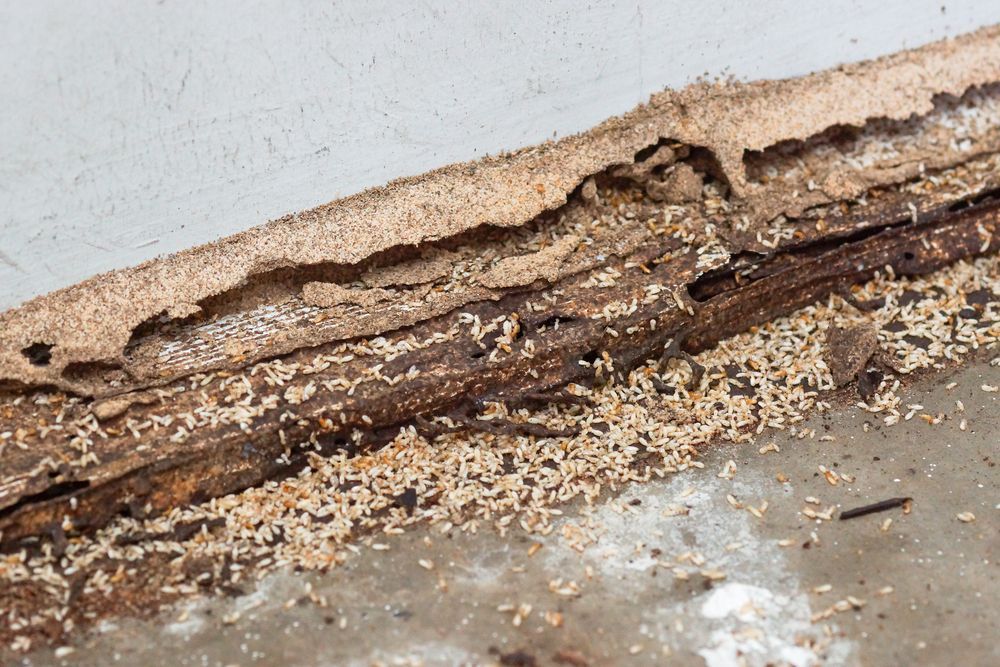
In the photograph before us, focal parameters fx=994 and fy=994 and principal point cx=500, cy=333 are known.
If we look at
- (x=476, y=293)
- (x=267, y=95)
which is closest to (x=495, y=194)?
(x=476, y=293)

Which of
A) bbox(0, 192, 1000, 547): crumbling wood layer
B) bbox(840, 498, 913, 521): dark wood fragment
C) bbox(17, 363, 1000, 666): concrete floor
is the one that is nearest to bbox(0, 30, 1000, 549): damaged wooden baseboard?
bbox(0, 192, 1000, 547): crumbling wood layer

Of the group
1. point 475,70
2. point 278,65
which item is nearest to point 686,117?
point 475,70

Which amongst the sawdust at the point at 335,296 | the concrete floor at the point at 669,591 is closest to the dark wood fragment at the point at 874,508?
the concrete floor at the point at 669,591

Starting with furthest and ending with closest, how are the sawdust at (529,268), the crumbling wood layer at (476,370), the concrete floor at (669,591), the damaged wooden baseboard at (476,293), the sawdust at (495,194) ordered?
the sawdust at (529,268) → the sawdust at (495,194) → the damaged wooden baseboard at (476,293) → the crumbling wood layer at (476,370) → the concrete floor at (669,591)

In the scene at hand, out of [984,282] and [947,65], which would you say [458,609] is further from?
[947,65]

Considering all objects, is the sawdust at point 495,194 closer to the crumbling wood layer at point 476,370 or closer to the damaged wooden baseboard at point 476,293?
the damaged wooden baseboard at point 476,293

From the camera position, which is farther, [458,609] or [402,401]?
[402,401]

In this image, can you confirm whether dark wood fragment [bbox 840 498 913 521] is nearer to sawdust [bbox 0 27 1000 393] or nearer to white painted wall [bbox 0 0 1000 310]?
sawdust [bbox 0 27 1000 393]
